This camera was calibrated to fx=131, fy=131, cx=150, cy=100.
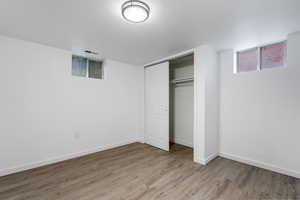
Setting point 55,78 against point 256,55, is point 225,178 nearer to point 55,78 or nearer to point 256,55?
point 256,55

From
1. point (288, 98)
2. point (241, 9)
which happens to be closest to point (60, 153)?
point (241, 9)

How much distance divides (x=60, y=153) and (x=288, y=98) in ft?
14.5

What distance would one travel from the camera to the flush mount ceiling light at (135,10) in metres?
1.46

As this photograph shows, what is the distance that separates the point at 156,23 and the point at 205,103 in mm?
1712

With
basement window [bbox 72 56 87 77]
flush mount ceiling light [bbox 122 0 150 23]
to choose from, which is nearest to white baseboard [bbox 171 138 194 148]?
basement window [bbox 72 56 87 77]

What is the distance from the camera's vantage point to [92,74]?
11.2 feet

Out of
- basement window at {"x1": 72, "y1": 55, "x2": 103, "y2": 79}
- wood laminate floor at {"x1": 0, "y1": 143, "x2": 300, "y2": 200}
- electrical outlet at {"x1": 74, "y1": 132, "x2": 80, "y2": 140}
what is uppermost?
basement window at {"x1": 72, "y1": 55, "x2": 103, "y2": 79}

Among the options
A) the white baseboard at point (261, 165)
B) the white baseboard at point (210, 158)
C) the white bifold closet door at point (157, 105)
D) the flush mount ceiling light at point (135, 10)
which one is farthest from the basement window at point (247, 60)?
the flush mount ceiling light at point (135, 10)

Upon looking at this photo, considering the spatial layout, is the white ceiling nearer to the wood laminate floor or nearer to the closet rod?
the closet rod

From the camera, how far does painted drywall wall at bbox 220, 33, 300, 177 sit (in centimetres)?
216

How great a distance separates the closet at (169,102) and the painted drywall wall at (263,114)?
0.91 metres

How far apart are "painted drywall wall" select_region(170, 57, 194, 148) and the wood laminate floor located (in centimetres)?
106

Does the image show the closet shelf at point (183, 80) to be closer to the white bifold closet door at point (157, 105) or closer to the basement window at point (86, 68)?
the white bifold closet door at point (157, 105)

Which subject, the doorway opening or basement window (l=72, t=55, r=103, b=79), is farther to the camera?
the doorway opening
